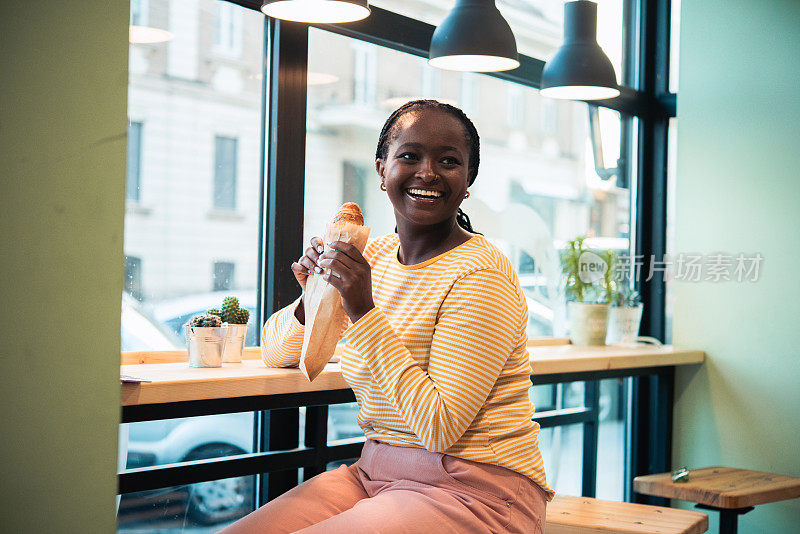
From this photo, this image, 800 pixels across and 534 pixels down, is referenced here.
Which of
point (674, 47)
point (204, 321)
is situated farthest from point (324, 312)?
point (674, 47)

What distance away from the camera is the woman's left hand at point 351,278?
149cm

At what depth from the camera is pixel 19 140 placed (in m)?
1.03

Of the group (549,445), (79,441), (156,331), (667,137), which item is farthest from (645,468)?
(79,441)

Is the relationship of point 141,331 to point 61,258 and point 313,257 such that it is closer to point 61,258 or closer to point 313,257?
point 313,257

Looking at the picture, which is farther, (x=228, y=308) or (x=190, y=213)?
(x=190, y=213)

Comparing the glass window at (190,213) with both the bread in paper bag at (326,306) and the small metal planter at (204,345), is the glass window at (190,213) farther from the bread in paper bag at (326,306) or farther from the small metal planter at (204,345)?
the bread in paper bag at (326,306)

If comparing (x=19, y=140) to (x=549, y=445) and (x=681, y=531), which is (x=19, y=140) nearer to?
(x=681, y=531)

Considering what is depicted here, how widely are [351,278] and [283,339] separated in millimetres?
485

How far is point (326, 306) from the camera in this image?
62.2 inches

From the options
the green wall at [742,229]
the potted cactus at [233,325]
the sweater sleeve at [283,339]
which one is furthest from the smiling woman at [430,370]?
the green wall at [742,229]

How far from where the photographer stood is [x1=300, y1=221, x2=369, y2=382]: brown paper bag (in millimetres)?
1579

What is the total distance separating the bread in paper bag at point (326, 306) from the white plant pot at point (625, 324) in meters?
2.06

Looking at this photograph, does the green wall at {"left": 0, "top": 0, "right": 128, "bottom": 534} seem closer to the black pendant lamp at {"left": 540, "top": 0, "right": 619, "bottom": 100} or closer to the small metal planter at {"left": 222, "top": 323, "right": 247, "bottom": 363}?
the small metal planter at {"left": 222, "top": 323, "right": 247, "bottom": 363}

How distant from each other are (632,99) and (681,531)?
7.37 ft
